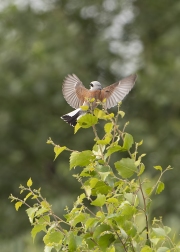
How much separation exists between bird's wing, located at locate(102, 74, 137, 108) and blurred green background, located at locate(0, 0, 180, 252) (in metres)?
6.57

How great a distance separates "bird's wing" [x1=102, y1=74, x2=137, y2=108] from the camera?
379cm

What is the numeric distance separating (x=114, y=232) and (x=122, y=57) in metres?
12.2

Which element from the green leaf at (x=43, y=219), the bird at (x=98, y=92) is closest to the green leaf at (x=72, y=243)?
the green leaf at (x=43, y=219)

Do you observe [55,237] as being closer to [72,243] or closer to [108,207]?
[72,243]

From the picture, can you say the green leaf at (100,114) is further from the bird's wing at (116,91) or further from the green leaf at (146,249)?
the bird's wing at (116,91)

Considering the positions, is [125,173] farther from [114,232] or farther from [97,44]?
[97,44]

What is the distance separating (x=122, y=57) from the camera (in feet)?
48.5

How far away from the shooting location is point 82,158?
272 centimetres

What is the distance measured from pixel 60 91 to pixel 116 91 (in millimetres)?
8611

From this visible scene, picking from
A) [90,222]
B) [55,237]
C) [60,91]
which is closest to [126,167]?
[90,222]

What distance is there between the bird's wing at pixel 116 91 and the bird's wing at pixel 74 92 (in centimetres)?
9

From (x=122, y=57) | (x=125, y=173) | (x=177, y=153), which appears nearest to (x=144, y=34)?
(x=122, y=57)

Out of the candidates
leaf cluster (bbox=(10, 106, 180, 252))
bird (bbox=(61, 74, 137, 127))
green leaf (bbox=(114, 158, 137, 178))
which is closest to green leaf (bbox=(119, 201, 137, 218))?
leaf cluster (bbox=(10, 106, 180, 252))

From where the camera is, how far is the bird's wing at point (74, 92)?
3.82 metres
